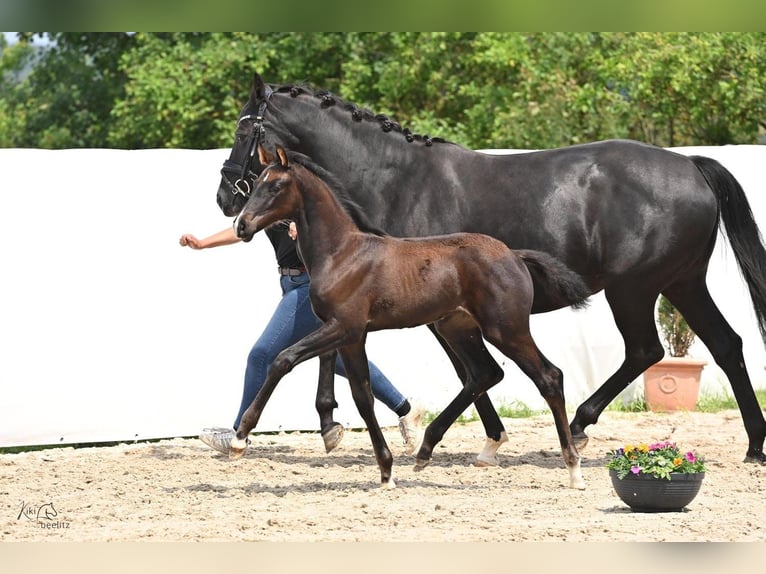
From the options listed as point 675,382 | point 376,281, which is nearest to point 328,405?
point 376,281

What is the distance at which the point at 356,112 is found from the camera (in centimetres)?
605

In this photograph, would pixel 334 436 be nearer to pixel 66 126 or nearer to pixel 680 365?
pixel 680 365

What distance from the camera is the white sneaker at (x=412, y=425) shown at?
6582 millimetres

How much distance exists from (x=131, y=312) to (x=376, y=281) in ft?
9.97

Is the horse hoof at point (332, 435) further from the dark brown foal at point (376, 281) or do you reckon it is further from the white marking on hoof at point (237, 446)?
the white marking on hoof at point (237, 446)

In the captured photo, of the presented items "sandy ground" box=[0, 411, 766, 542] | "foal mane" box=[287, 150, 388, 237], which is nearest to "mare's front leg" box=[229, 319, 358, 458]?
"sandy ground" box=[0, 411, 766, 542]

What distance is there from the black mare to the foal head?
2.50 ft

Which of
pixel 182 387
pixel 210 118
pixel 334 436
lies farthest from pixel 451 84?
pixel 334 436

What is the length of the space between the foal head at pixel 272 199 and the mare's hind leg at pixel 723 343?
8.42 feet

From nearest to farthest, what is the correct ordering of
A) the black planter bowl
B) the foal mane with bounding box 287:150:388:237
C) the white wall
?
the black planter bowl, the foal mane with bounding box 287:150:388:237, the white wall

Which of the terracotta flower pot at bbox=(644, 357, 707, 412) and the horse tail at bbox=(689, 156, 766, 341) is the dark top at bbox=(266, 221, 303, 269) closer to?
the horse tail at bbox=(689, 156, 766, 341)

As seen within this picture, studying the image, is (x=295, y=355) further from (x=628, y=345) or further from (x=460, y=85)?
(x=460, y=85)

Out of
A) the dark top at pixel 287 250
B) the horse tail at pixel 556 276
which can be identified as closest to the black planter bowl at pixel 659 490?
the horse tail at pixel 556 276

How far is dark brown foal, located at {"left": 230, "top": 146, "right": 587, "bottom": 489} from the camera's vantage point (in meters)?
5.07
